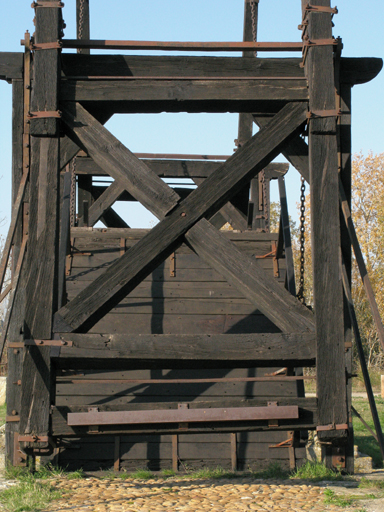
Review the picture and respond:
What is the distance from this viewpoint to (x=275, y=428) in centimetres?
458

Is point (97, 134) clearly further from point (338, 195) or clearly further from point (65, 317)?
point (338, 195)

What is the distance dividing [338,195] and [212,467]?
12.8ft

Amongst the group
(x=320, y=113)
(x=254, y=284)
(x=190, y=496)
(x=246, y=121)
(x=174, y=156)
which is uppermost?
(x=246, y=121)

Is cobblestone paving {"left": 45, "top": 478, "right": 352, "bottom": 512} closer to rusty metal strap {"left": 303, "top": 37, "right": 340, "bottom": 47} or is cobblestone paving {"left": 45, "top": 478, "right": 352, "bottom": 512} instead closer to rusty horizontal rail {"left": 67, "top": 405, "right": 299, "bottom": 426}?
rusty horizontal rail {"left": 67, "top": 405, "right": 299, "bottom": 426}

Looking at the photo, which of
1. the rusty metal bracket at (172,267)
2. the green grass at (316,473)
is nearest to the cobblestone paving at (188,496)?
the green grass at (316,473)

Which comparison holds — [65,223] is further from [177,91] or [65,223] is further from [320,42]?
[320,42]

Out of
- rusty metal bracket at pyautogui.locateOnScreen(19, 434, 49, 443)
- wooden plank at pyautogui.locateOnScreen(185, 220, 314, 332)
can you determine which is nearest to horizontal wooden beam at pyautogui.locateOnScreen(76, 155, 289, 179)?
wooden plank at pyautogui.locateOnScreen(185, 220, 314, 332)

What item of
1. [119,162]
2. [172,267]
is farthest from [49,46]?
[172,267]

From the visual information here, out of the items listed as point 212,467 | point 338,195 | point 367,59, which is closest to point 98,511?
point 212,467

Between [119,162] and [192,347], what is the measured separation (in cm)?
163

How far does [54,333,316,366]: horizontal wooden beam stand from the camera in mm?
4531

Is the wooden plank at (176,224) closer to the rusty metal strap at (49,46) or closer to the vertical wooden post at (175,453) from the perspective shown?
the rusty metal strap at (49,46)

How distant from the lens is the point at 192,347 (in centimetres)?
457

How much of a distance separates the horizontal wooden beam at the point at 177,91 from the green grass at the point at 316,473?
381 cm
